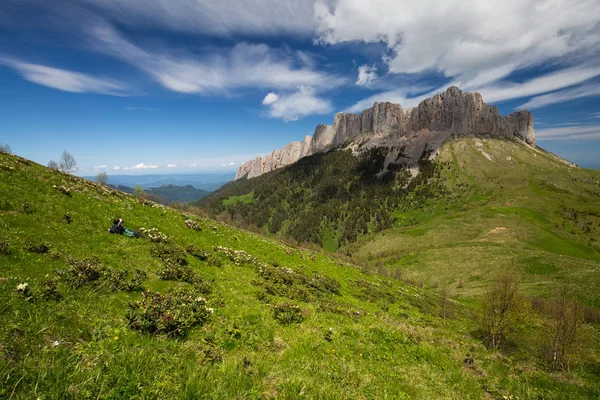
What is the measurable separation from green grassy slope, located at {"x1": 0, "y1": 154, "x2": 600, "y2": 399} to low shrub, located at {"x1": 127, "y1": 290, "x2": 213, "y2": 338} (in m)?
0.12

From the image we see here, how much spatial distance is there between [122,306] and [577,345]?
33.9m

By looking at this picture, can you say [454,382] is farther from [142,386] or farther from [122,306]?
[122,306]

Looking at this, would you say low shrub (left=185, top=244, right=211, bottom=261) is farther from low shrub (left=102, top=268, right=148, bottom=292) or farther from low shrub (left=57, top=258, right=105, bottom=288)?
low shrub (left=57, top=258, right=105, bottom=288)

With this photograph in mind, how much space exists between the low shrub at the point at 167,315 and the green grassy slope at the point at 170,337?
12 cm

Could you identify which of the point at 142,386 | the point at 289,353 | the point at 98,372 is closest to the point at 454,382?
the point at 289,353

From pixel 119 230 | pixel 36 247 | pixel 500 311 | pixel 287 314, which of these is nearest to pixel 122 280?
pixel 36 247

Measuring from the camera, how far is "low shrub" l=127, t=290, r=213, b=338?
8.50m

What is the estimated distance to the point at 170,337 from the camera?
854 cm

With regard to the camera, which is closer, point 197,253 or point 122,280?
point 122,280

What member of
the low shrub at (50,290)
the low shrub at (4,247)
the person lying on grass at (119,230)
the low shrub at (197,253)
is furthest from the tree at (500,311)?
the low shrub at (4,247)

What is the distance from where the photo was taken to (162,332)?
871cm

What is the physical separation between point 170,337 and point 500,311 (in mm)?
28984

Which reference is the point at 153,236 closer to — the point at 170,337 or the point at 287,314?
the point at 287,314

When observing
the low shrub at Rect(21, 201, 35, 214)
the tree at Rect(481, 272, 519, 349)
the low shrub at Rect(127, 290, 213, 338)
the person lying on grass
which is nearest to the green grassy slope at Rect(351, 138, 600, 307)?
the tree at Rect(481, 272, 519, 349)
